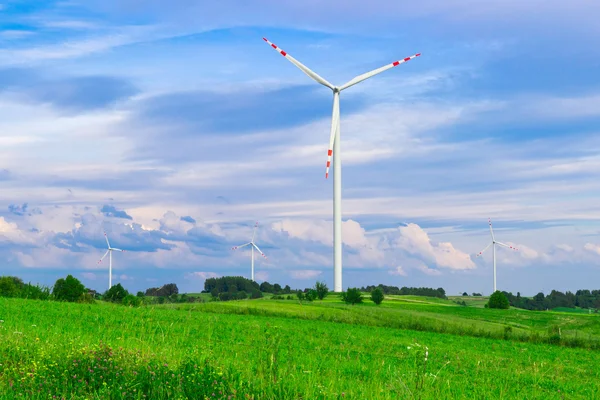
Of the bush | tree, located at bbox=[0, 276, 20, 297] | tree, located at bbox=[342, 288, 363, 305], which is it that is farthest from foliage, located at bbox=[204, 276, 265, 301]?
the bush

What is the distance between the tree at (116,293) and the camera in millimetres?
46959

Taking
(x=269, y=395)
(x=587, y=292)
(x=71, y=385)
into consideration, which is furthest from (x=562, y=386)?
(x=587, y=292)

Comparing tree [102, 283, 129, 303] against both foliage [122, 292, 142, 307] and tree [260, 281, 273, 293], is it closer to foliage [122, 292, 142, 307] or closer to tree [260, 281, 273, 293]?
foliage [122, 292, 142, 307]

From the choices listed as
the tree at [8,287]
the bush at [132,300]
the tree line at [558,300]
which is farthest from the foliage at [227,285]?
the bush at [132,300]

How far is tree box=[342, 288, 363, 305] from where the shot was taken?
6047 centimetres

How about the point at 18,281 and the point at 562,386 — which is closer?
the point at 562,386

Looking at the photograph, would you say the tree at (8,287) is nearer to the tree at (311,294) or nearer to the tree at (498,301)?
the tree at (311,294)

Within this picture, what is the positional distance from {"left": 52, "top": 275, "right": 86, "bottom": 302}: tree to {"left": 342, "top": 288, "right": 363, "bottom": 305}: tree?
26.0 meters

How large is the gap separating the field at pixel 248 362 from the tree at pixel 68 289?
37.3 feet

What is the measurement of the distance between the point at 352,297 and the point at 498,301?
2229cm

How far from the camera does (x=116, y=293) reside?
47.6 m

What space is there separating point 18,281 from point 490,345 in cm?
3655

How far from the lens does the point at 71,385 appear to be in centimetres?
1132

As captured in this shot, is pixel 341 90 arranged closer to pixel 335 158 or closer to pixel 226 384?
pixel 335 158
